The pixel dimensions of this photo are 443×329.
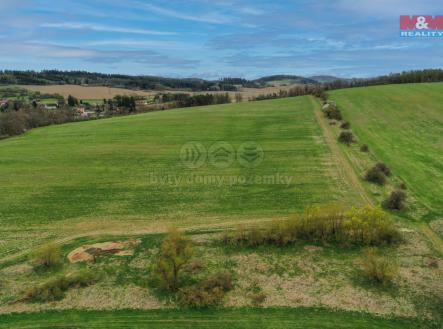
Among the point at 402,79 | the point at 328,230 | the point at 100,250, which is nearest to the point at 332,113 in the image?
the point at 328,230

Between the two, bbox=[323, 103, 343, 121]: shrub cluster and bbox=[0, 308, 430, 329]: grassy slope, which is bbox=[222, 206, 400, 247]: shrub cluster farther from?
bbox=[323, 103, 343, 121]: shrub cluster

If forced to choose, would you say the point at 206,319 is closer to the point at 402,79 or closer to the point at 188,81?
the point at 402,79

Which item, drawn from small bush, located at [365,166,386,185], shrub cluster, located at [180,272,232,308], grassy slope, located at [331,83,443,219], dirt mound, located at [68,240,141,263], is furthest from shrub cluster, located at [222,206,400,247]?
small bush, located at [365,166,386,185]

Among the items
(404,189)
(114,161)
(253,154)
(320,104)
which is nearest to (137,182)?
(114,161)

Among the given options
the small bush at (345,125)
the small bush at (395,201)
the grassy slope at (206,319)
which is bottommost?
the grassy slope at (206,319)

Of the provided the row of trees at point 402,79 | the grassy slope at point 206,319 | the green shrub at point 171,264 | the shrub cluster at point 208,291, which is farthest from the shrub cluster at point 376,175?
the row of trees at point 402,79

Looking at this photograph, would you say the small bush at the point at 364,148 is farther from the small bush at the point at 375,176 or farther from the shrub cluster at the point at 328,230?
the shrub cluster at the point at 328,230
